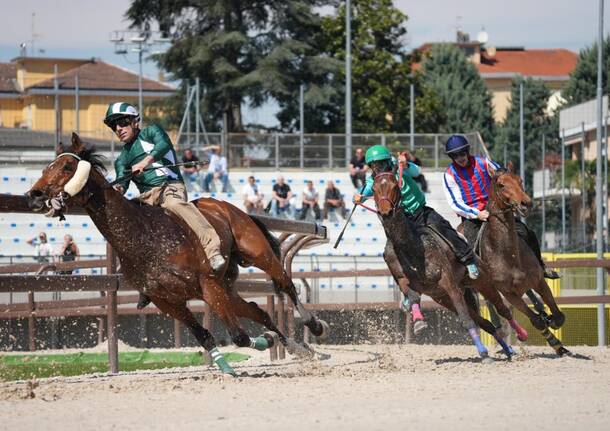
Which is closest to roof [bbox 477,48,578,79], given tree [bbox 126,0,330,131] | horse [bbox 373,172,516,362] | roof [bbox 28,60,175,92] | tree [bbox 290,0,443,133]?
roof [bbox 28,60,175,92]

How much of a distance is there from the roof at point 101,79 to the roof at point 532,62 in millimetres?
55623

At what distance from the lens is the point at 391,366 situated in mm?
13250

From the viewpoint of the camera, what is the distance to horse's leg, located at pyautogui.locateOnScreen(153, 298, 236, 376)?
12.0m

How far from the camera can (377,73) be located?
57531 millimetres

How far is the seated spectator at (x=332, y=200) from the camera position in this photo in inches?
1296

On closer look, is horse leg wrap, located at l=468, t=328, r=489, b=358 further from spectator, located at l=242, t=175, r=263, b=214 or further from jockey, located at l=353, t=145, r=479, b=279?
spectator, located at l=242, t=175, r=263, b=214

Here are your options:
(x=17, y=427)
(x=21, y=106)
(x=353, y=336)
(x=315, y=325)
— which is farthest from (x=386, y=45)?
(x=17, y=427)

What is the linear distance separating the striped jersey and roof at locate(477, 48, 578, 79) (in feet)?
353

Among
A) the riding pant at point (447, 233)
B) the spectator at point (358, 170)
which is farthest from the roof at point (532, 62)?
the riding pant at point (447, 233)

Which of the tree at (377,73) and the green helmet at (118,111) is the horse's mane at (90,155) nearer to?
the green helmet at (118,111)

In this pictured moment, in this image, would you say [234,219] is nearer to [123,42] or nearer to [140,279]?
[140,279]

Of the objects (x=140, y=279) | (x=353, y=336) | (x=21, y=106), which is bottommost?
(x=353, y=336)

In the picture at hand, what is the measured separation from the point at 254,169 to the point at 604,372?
23333mm

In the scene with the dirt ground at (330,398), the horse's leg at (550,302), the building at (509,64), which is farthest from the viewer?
the building at (509,64)
